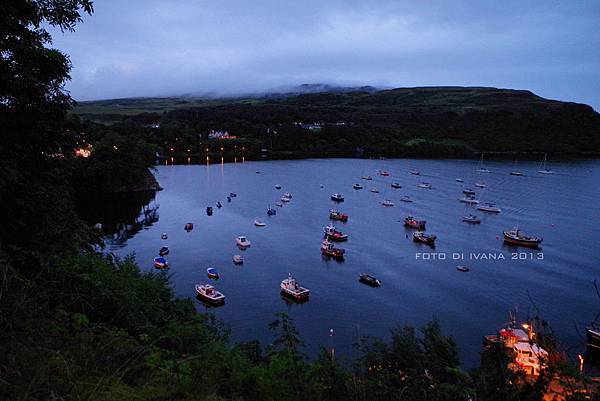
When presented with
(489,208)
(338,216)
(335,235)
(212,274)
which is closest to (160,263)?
(212,274)

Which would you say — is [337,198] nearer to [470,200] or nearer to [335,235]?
[470,200]

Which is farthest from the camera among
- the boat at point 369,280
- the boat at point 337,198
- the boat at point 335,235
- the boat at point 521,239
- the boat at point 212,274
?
the boat at point 337,198

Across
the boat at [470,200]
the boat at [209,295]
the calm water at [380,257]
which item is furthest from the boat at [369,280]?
the boat at [470,200]

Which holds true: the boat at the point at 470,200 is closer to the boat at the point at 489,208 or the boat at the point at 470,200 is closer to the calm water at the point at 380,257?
the boat at the point at 489,208

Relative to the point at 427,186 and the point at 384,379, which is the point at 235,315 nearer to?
the point at 384,379

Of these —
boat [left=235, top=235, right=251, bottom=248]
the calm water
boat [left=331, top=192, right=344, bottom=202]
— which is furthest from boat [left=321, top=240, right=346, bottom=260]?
boat [left=331, top=192, right=344, bottom=202]

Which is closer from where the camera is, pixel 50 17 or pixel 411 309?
pixel 50 17

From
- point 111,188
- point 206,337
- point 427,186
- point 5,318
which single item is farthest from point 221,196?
point 5,318
